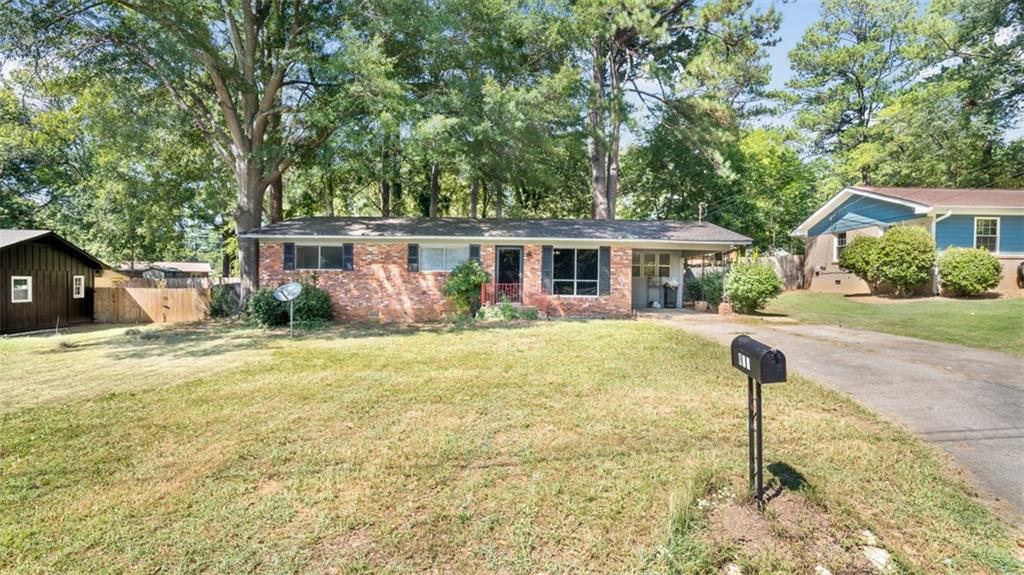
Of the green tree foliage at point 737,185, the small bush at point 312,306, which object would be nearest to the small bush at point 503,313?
the small bush at point 312,306

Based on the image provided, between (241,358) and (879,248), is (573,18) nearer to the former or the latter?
(879,248)

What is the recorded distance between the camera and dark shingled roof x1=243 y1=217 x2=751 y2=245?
13000 millimetres

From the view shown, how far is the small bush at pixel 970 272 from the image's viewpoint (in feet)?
44.0

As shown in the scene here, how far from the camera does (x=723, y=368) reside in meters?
6.34

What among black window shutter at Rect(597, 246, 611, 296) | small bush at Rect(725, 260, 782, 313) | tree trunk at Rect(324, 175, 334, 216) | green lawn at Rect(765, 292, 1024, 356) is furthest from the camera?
tree trunk at Rect(324, 175, 334, 216)

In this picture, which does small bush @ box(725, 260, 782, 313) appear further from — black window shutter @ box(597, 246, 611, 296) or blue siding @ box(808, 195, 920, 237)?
blue siding @ box(808, 195, 920, 237)

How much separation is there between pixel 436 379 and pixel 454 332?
13.8ft

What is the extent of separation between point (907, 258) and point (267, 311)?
19313mm

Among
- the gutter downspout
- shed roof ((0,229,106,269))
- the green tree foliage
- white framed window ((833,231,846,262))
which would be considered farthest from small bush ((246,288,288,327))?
white framed window ((833,231,846,262))

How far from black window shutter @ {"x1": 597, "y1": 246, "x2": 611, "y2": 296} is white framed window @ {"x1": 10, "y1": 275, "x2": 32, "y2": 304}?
16.0 m

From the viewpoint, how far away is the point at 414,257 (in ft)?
43.1

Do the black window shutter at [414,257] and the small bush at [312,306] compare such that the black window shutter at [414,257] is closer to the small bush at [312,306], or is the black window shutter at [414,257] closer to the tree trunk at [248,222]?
the small bush at [312,306]

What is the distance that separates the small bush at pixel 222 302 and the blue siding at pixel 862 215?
75.5 ft

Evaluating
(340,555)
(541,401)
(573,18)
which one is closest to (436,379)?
(541,401)
